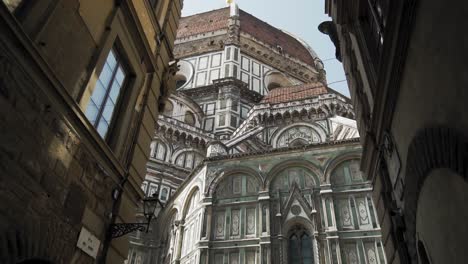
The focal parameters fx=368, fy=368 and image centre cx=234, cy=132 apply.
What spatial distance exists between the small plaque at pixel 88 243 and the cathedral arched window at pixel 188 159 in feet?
77.9

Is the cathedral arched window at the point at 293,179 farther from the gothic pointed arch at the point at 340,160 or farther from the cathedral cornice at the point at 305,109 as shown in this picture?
the cathedral cornice at the point at 305,109

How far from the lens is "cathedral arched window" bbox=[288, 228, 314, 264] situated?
1627 cm

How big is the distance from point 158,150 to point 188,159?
2561 millimetres

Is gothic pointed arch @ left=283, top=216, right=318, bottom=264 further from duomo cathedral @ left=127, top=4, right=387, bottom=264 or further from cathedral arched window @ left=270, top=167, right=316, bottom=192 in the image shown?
cathedral arched window @ left=270, top=167, right=316, bottom=192

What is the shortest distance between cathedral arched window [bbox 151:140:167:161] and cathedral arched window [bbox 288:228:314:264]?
15106 mm

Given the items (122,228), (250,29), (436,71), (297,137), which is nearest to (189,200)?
(297,137)

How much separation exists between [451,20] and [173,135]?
91.9 ft

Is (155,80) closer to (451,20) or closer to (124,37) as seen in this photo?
(124,37)

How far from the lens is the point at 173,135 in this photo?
30672mm

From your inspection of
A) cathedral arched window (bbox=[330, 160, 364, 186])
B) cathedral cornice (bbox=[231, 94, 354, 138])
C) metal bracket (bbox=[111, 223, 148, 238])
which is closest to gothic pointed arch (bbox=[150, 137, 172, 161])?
cathedral cornice (bbox=[231, 94, 354, 138])

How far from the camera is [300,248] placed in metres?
16.6

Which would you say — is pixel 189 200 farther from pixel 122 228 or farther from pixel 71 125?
pixel 71 125

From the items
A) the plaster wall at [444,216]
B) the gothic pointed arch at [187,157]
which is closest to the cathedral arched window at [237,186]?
the gothic pointed arch at [187,157]

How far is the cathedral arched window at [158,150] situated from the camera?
2911cm
